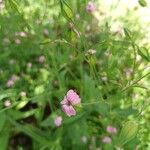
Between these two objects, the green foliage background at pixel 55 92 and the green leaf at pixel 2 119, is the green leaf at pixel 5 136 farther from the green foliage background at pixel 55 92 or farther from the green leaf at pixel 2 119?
the green leaf at pixel 2 119

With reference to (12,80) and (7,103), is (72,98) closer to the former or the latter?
(7,103)

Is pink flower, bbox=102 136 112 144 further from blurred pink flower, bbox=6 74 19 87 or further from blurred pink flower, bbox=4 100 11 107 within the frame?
blurred pink flower, bbox=6 74 19 87

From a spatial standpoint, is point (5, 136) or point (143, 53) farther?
point (5, 136)

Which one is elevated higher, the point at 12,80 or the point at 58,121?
the point at 12,80

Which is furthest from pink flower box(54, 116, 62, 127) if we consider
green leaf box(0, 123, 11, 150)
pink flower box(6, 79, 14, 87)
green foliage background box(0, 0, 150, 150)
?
pink flower box(6, 79, 14, 87)

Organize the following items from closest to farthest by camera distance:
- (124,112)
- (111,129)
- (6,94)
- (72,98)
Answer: (72,98) < (6,94) < (124,112) < (111,129)

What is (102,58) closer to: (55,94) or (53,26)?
(53,26)

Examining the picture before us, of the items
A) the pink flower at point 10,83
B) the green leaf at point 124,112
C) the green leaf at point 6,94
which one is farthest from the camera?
the pink flower at point 10,83

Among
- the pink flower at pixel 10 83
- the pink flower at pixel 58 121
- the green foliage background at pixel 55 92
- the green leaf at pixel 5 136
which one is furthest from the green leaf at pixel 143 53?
the pink flower at pixel 10 83

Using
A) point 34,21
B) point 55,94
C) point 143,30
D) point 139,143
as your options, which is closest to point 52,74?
point 55,94

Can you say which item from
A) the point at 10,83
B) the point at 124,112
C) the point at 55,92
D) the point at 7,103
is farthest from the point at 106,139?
the point at 10,83

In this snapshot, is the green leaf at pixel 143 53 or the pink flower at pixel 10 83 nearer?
the green leaf at pixel 143 53
